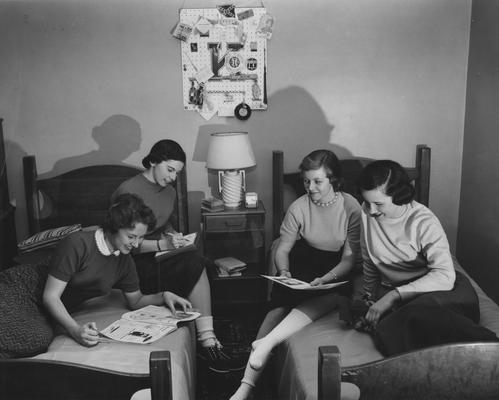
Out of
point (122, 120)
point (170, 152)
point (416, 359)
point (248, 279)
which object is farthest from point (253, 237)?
point (416, 359)

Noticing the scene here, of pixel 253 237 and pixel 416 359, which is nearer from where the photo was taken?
pixel 416 359

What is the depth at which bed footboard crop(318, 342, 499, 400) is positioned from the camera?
134cm

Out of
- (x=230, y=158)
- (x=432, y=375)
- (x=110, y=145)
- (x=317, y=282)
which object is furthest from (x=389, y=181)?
(x=110, y=145)

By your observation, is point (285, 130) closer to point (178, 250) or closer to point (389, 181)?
point (178, 250)

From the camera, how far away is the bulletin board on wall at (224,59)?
3.58m

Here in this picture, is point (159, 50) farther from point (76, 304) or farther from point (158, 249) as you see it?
point (76, 304)

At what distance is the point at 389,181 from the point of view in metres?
2.28

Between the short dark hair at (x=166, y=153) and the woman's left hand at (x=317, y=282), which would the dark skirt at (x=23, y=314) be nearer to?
the short dark hair at (x=166, y=153)

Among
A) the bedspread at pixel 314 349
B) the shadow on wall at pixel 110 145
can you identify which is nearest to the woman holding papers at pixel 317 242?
the bedspread at pixel 314 349

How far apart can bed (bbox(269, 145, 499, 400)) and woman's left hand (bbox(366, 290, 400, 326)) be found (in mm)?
78

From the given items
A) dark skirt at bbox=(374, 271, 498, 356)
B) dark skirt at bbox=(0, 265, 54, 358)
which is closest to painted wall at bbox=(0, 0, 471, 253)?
dark skirt at bbox=(0, 265, 54, 358)

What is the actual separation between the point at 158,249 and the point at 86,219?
0.93 metres

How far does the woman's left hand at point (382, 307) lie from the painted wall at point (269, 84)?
1671 mm

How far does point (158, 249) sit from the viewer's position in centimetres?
291
